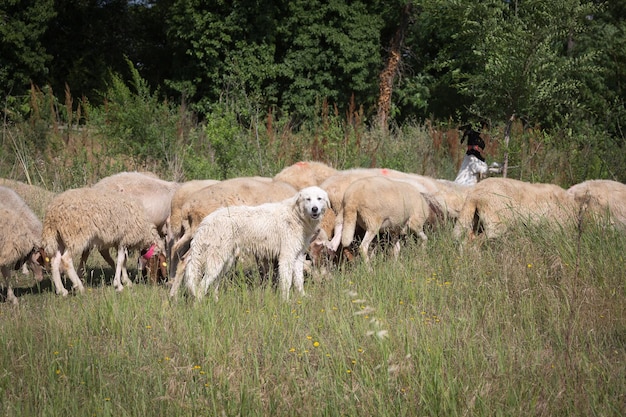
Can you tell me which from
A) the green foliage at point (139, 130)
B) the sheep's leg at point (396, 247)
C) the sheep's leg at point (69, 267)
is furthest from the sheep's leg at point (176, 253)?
the green foliage at point (139, 130)

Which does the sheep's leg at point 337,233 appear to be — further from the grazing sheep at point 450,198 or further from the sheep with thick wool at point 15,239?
the sheep with thick wool at point 15,239

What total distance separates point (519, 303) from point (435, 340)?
136 cm

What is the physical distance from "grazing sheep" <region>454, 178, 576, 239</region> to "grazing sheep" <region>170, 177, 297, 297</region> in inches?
91.2

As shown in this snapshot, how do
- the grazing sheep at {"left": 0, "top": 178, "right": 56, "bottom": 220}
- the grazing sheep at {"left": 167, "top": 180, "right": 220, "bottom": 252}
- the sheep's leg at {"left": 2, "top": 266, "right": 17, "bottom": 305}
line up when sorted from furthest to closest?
1. the grazing sheep at {"left": 0, "top": 178, "right": 56, "bottom": 220}
2. the grazing sheep at {"left": 167, "top": 180, "right": 220, "bottom": 252}
3. the sheep's leg at {"left": 2, "top": 266, "right": 17, "bottom": 305}

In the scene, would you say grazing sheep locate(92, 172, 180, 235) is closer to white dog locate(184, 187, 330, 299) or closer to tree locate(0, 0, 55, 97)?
white dog locate(184, 187, 330, 299)

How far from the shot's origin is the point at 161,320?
6.98 m

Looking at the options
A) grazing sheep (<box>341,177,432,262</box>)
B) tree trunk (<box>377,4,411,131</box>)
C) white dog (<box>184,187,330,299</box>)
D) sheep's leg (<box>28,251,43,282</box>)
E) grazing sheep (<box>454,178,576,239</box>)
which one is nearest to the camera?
white dog (<box>184,187,330,299</box>)

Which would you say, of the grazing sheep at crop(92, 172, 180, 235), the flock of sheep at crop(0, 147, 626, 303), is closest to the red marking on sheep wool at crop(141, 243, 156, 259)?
the flock of sheep at crop(0, 147, 626, 303)

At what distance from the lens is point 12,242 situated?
887 centimetres

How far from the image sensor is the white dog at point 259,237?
812 cm

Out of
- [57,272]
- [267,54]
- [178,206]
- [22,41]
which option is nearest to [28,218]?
[57,272]

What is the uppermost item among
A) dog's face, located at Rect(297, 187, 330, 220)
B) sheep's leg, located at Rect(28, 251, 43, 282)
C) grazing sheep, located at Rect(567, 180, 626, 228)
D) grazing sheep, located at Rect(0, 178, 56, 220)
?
dog's face, located at Rect(297, 187, 330, 220)

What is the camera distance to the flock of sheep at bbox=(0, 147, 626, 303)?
8.32 meters

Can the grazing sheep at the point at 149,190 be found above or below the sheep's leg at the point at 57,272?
above
